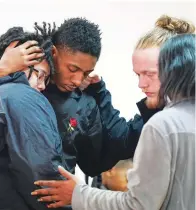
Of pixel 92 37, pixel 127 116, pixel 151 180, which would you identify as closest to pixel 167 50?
pixel 151 180

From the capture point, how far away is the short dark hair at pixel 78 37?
1385 mm

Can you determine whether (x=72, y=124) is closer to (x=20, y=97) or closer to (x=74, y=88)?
(x=74, y=88)

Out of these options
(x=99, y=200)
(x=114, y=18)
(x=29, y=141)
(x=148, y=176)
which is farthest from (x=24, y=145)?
(x=114, y=18)

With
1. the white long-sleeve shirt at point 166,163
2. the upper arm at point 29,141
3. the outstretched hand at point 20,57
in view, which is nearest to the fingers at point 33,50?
the outstretched hand at point 20,57

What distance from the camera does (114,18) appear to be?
233 cm

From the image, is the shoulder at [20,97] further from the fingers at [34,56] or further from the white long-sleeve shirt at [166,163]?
the white long-sleeve shirt at [166,163]

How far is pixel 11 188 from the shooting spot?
109 centimetres

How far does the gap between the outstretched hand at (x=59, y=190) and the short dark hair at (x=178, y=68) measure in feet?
1.23

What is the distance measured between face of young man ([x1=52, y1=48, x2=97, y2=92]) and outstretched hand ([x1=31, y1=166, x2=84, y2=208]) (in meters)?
0.43

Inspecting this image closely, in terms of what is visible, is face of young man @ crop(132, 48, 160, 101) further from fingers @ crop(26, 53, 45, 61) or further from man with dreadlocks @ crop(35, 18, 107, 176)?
fingers @ crop(26, 53, 45, 61)

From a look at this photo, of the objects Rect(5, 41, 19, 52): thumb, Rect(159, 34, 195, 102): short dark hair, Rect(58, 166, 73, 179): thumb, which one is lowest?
Rect(58, 166, 73, 179): thumb

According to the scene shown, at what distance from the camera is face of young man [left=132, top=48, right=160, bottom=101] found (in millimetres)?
1355

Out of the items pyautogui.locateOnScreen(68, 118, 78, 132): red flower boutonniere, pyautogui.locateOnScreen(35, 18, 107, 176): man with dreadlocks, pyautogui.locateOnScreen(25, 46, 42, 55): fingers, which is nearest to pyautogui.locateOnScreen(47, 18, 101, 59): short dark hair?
pyautogui.locateOnScreen(35, 18, 107, 176): man with dreadlocks

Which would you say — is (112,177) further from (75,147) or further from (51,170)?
(51,170)
